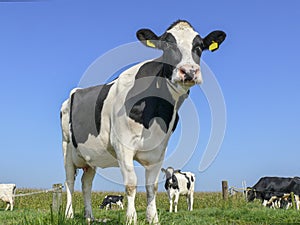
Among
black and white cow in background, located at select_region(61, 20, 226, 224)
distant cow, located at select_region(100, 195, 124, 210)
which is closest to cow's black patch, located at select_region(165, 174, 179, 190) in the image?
distant cow, located at select_region(100, 195, 124, 210)

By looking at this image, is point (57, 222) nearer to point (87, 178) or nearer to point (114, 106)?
point (114, 106)

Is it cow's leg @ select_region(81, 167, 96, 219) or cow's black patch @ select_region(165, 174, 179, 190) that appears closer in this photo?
cow's leg @ select_region(81, 167, 96, 219)

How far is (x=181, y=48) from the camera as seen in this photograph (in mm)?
4984

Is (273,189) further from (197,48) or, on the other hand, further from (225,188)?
(197,48)

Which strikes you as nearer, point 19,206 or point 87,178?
point 87,178

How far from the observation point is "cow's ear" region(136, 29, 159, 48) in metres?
5.49

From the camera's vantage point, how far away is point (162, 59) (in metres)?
5.41

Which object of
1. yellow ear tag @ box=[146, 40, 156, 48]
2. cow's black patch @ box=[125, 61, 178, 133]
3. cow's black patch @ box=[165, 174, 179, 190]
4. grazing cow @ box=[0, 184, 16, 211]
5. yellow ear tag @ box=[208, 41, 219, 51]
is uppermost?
yellow ear tag @ box=[208, 41, 219, 51]

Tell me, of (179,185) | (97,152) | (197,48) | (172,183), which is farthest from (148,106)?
(179,185)

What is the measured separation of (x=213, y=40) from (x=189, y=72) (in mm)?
1379

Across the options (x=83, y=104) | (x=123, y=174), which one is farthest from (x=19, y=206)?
(x=123, y=174)

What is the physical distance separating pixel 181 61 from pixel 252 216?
6.38 m

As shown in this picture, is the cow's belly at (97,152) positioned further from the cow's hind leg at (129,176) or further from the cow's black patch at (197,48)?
the cow's black patch at (197,48)

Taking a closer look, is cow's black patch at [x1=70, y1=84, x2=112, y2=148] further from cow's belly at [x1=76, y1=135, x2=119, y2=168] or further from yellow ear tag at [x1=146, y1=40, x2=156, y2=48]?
yellow ear tag at [x1=146, y1=40, x2=156, y2=48]
